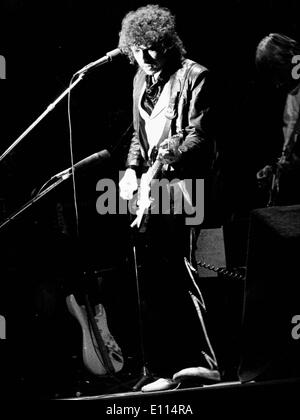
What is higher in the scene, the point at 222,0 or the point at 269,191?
the point at 222,0

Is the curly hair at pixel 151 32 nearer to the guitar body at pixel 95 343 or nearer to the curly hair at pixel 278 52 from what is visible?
the curly hair at pixel 278 52

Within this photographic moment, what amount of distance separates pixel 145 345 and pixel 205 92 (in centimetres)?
122

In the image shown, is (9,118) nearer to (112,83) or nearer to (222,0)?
(112,83)

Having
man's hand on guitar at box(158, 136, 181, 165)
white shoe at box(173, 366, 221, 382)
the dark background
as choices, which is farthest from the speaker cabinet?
the dark background

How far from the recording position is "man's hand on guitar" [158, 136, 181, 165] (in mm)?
2246

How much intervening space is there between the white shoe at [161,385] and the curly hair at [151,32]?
155 centimetres

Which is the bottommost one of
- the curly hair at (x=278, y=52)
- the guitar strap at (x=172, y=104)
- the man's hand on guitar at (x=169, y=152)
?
the man's hand on guitar at (x=169, y=152)

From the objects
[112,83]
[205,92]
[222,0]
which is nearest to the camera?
[205,92]

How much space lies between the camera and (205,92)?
92.5 inches

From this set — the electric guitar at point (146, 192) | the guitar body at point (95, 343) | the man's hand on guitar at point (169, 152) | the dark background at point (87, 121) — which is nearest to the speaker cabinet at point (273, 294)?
the man's hand on guitar at point (169, 152)

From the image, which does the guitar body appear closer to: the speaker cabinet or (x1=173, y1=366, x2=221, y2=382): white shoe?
(x1=173, y1=366, x2=221, y2=382): white shoe

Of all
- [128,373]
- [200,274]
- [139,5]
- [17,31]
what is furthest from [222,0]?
[128,373]

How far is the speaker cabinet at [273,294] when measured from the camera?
1.16 m

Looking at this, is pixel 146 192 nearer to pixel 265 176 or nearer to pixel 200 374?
pixel 265 176
